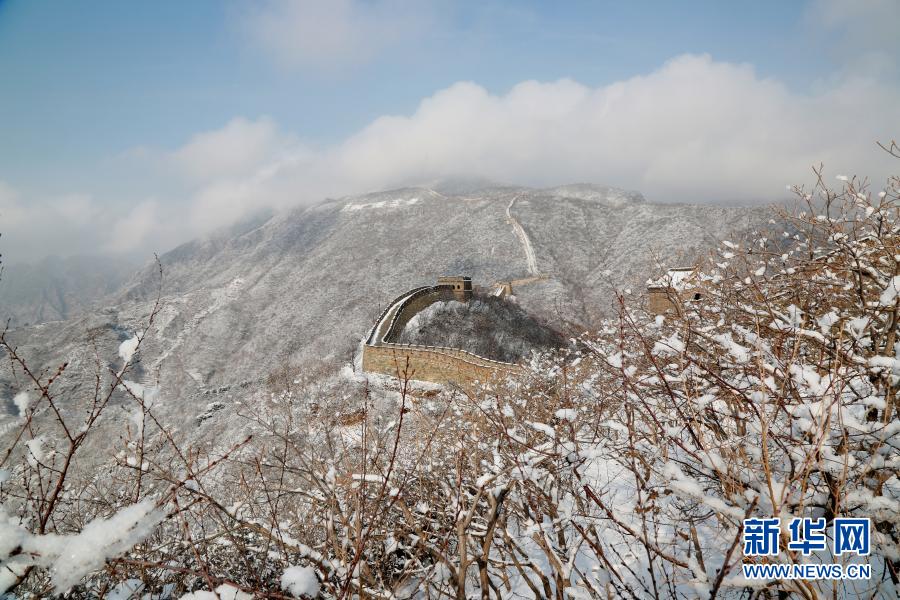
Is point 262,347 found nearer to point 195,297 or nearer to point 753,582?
point 195,297

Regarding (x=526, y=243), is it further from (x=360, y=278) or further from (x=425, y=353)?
(x=425, y=353)

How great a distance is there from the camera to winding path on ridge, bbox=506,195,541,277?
45.8 meters

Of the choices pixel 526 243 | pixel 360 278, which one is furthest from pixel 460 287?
pixel 526 243

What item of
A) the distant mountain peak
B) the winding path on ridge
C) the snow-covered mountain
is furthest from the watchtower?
the distant mountain peak

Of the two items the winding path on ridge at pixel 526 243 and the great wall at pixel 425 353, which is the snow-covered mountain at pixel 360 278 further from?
the great wall at pixel 425 353

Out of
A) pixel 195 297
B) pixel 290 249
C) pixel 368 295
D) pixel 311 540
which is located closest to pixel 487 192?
pixel 290 249

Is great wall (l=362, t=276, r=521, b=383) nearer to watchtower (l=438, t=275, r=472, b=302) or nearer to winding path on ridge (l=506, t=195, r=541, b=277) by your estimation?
watchtower (l=438, t=275, r=472, b=302)

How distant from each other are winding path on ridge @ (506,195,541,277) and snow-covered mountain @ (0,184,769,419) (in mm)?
220

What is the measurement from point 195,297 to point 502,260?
133 feet

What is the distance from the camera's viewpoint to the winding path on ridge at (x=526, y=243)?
150 ft

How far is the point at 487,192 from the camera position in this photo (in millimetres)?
87062

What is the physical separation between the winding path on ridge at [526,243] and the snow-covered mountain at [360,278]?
0.22 m

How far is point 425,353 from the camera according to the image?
65.3ft

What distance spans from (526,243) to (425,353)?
34021 millimetres
